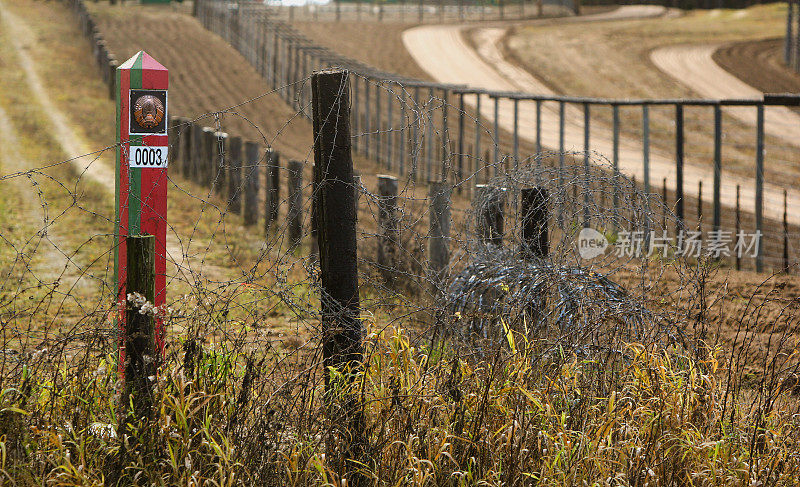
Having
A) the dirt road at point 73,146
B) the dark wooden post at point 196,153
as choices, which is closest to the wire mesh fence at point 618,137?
the dark wooden post at point 196,153

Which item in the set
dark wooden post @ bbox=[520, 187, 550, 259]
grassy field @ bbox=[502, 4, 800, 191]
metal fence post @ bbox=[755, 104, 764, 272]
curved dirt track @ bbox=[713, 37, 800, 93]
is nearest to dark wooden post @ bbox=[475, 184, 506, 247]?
dark wooden post @ bbox=[520, 187, 550, 259]

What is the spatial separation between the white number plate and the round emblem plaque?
118mm

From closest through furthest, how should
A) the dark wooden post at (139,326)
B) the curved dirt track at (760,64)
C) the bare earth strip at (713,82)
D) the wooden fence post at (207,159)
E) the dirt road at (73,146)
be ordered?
the dark wooden post at (139,326), the dirt road at (73,146), the wooden fence post at (207,159), the bare earth strip at (713,82), the curved dirt track at (760,64)

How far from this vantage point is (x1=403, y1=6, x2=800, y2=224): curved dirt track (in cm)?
1764

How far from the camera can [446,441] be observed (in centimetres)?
433

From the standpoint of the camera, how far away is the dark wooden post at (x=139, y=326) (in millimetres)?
4316

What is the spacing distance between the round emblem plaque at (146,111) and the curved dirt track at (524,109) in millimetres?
6487

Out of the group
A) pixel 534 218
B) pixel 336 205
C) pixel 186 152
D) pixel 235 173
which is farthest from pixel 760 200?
pixel 186 152

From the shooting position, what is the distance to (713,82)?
96.8 feet

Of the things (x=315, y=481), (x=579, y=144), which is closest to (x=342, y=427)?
(x=315, y=481)

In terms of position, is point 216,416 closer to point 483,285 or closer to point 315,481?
point 315,481

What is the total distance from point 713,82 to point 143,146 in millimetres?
26613

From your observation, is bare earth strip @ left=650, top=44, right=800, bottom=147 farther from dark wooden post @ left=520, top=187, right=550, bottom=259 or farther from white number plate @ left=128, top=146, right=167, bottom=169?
white number plate @ left=128, top=146, right=167, bottom=169

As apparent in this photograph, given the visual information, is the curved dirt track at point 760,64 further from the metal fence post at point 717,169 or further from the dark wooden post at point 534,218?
the dark wooden post at point 534,218
